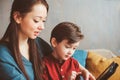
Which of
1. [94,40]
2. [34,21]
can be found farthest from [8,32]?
[94,40]

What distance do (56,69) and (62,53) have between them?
0.11 meters

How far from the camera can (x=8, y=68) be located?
4.41 ft

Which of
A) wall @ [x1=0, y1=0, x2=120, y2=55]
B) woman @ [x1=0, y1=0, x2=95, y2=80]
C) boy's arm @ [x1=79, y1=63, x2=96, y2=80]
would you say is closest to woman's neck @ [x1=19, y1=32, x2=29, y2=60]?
woman @ [x1=0, y1=0, x2=95, y2=80]

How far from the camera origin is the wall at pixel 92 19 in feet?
6.98

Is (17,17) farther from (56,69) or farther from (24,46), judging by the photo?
(56,69)

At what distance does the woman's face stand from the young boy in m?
0.15

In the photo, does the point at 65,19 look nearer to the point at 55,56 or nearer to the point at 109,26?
the point at 109,26

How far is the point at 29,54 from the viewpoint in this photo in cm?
153

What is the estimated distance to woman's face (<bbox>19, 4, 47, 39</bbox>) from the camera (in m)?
1.40

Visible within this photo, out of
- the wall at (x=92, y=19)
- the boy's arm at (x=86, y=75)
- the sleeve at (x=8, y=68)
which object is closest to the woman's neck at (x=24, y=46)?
the sleeve at (x=8, y=68)

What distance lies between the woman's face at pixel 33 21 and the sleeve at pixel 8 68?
0.51 feet

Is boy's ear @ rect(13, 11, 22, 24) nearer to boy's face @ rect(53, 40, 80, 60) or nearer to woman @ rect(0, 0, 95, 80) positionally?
woman @ rect(0, 0, 95, 80)

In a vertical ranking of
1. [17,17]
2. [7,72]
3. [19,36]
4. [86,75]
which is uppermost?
[17,17]

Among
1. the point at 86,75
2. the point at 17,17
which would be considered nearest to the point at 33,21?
the point at 17,17
